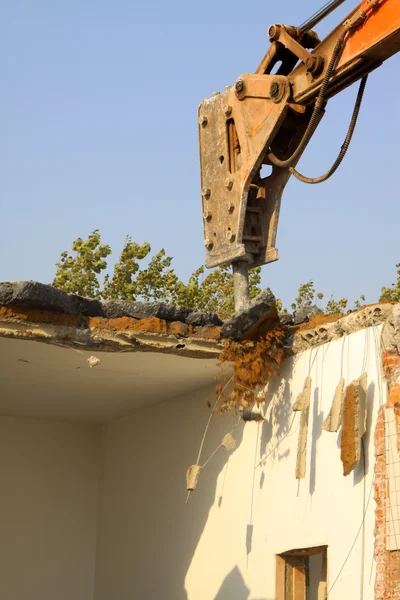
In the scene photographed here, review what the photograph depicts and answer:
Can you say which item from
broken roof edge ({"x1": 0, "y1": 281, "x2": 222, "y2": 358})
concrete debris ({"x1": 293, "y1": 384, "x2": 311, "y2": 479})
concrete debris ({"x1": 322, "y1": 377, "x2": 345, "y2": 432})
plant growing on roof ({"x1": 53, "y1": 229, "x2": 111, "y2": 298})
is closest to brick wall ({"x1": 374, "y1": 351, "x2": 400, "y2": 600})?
concrete debris ({"x1": 322, "y1": 377, "x2": 345, "y2": 432})

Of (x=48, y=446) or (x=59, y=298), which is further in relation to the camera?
(x=48, y=446)

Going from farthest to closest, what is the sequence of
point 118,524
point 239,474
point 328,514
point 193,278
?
1. point 193,278
2. point 118,524
3. point 239,474
4. point 328,514

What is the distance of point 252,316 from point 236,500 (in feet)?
6.76

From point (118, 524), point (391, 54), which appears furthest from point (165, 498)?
point (391, 54)

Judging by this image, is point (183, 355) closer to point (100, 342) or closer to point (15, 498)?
point (100, 342)

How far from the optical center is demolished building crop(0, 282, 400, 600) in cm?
737

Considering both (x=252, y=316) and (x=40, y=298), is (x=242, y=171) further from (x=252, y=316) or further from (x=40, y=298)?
(x=40, y=298)

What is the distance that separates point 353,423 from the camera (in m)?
7.32

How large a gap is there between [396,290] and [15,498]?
11.6m

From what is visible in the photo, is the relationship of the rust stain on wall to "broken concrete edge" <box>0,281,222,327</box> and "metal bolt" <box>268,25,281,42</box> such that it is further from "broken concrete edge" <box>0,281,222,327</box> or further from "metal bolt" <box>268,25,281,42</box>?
"metal bolt" <box>268,25,281,42</box>

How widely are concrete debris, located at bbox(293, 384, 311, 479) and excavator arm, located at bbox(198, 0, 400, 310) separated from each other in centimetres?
115

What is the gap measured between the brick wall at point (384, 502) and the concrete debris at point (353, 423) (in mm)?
149

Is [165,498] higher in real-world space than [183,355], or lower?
lower

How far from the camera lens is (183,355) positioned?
8.80m
